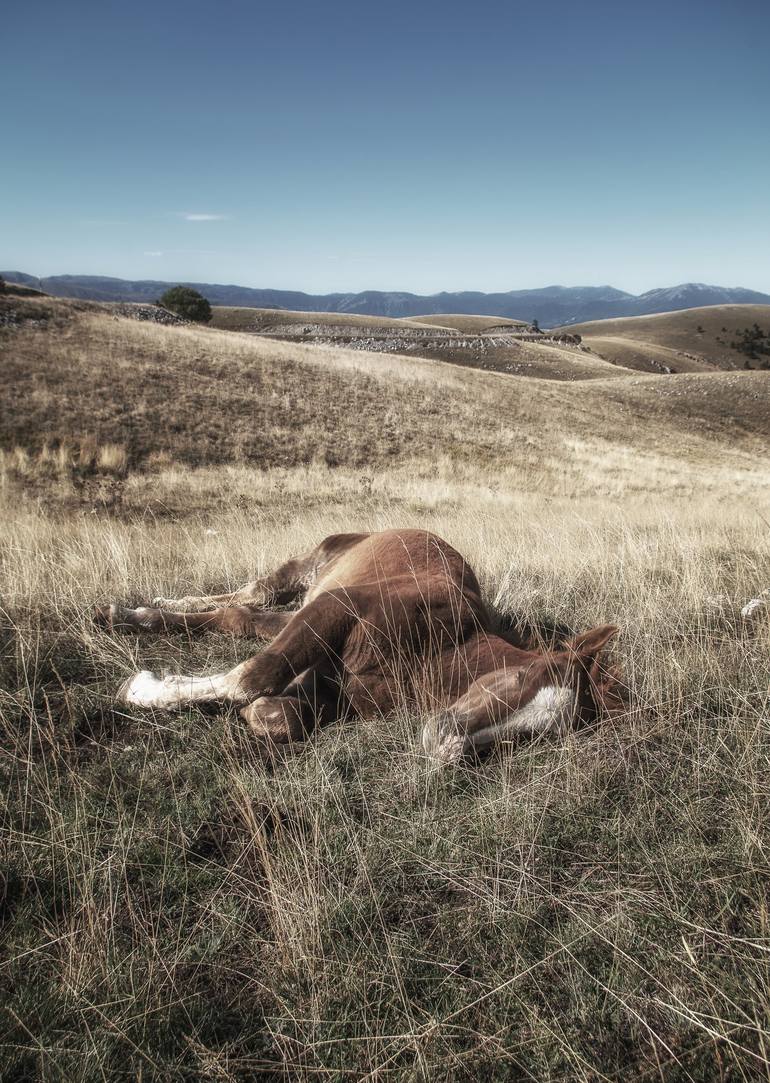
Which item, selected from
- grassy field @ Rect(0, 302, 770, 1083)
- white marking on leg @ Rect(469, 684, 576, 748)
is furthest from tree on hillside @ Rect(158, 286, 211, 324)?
white marking on leg @ Rect(469, 684, 576, 748)

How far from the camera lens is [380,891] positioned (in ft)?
5.99

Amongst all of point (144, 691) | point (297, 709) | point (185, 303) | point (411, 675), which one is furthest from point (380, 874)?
point (185, 303)

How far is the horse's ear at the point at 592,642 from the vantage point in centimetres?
268

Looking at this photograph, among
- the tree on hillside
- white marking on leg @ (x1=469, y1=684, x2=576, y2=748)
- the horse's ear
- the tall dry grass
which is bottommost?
the tall dry grass

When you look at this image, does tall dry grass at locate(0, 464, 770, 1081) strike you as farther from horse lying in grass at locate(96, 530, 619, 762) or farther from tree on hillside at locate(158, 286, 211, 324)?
tree on hillside at locate(158, 286, 211, 324)

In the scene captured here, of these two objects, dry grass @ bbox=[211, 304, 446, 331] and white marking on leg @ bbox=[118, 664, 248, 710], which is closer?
white marking on leg @ bbox=[118, 664, 248, 710]

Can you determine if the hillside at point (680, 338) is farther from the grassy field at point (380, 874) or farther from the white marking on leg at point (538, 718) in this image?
the white marking on leg at point (538, 718)

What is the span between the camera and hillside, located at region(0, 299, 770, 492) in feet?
51.4

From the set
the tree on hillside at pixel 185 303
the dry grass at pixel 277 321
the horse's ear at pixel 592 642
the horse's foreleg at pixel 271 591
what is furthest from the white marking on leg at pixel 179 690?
the dry grass at pixel 277 321

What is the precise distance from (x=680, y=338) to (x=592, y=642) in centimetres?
12887

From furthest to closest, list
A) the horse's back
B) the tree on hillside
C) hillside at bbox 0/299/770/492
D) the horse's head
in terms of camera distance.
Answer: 1. the tree on hillside
2. hillside at bbox 0/299/770/492
3. the horse's back
4. the horse's head

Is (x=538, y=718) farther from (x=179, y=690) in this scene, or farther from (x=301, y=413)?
(x=301, y=413)

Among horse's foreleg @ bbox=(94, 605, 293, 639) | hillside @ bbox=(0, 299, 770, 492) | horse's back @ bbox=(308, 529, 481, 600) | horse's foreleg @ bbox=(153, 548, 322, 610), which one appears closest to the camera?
horse's back @ bbox=(308, 529, 481, 600)

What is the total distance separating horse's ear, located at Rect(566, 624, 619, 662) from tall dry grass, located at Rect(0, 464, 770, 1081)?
0.37 metres
